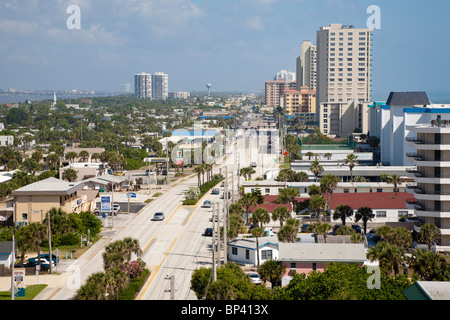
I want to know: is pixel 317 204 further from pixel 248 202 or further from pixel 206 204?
pixel 206 204

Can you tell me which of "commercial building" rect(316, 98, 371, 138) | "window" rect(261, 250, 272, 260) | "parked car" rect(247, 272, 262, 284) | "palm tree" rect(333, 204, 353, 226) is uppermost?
"commercial building" rect(316, 98, 371, 138)

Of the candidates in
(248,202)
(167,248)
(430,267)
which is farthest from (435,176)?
(167,248)

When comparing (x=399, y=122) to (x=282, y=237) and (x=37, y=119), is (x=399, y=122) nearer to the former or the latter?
(x=282, y=237)

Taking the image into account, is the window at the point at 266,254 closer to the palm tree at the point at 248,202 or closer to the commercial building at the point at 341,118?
the palm tree at the point at 248,202

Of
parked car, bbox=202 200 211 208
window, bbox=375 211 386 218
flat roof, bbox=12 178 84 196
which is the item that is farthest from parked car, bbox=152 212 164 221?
window, bbox=375 211 386 218

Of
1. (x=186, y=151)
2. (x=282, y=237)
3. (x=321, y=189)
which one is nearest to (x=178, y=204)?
(x=321, y=189)

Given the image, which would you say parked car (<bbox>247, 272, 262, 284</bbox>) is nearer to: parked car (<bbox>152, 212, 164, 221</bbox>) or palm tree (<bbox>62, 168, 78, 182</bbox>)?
parked car (<bbox>152, 212, 164, 221</bbox>)
